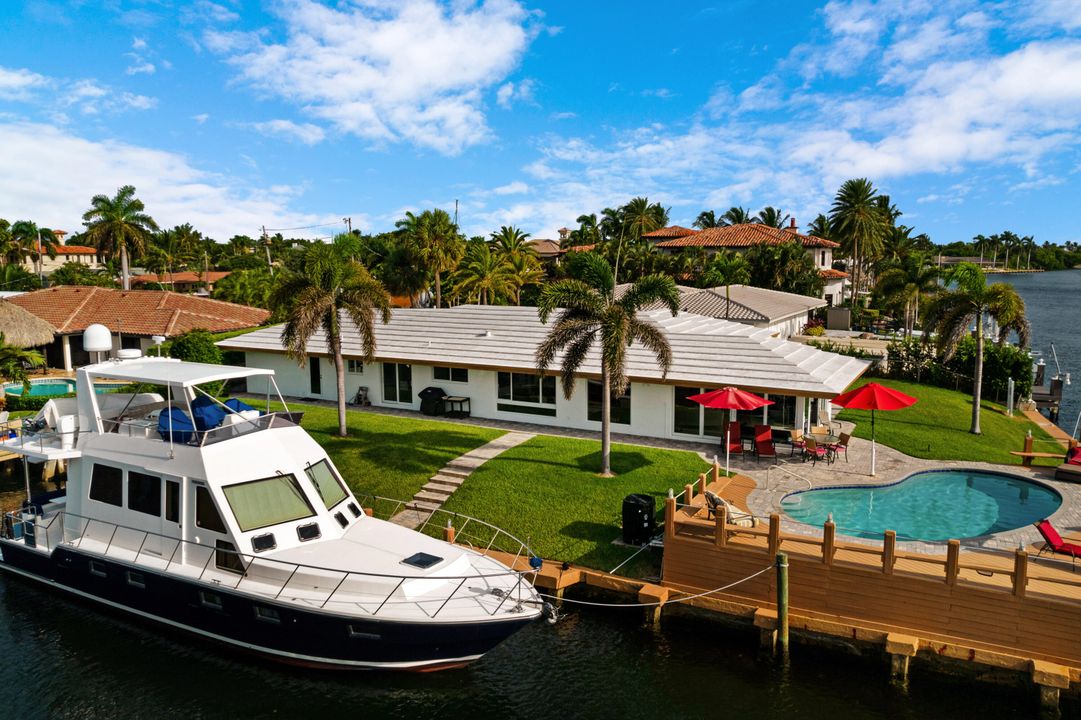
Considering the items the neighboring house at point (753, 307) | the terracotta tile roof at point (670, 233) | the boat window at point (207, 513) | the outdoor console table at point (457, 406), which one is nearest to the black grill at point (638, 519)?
the boat window at point (207, 513)

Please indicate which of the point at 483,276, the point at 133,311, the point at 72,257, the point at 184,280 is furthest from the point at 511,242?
the point at 72,257

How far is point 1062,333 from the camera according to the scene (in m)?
Answer: 74.6

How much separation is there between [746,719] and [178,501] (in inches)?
468

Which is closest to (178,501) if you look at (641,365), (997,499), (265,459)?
(265,459)

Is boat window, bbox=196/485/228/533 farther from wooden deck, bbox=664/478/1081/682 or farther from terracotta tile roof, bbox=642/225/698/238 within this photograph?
terracotta tile roof, bbox=642/225/698/238

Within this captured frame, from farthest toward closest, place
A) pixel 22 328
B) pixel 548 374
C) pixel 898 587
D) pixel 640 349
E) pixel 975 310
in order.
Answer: pixel 22 328 → pixel 975 310 → pixel 640 349 → pixel 548 374 → pixel 898 587

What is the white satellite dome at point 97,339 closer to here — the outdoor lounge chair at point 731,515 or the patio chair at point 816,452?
the outdoor lounge chair at point 731,515

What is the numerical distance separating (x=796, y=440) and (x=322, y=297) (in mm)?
16295

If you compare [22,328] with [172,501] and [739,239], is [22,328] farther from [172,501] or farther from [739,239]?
[739,239]

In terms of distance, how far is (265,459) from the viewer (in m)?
15.1

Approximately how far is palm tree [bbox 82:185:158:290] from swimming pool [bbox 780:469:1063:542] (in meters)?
57.6

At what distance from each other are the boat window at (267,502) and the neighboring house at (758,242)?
209ft

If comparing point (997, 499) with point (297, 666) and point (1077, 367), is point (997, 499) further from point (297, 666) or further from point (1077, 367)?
point (1077, 367)

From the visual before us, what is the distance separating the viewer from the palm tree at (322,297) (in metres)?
23.2
